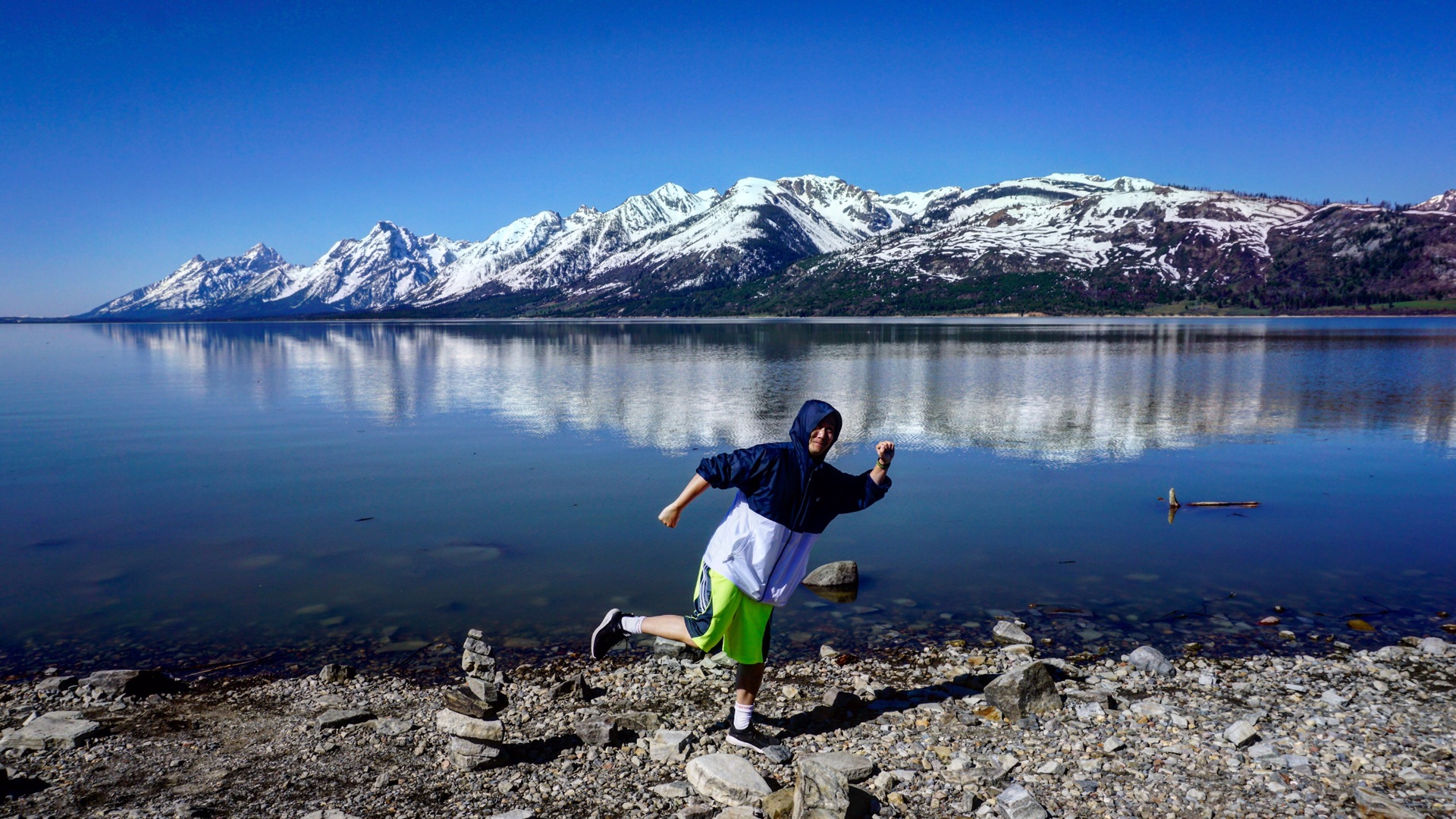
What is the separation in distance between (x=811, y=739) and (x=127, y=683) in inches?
319

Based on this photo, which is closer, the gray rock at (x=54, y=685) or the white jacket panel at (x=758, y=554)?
the white jacket panel at (x=758, y=554)

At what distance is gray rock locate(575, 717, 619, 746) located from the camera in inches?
323

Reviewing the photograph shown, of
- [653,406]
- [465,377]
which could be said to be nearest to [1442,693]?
[653,406]

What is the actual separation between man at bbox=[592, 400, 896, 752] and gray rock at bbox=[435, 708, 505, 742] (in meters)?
2.14

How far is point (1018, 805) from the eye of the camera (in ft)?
22.8

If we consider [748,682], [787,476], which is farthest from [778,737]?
[787,476]

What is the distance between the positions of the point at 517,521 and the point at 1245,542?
15.4 meters

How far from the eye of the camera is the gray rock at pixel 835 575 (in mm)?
13531

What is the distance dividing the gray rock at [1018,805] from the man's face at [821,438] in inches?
138

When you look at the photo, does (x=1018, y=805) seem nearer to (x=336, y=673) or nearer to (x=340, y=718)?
(x=340, y=718)

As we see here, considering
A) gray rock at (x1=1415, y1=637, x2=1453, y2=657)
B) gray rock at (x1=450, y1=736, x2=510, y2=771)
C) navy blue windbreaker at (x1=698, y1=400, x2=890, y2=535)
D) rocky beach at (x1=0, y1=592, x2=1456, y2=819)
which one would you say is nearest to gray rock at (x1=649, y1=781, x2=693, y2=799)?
rocky beach at (x1=0, y1=592, x2=1456, y2=819)

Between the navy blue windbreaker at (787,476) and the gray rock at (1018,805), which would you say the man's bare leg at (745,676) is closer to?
the navy blue windbreaker at (787,476)

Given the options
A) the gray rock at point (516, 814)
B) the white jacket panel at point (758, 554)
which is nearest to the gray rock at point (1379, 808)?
the white jacket panel at point (758, 554)

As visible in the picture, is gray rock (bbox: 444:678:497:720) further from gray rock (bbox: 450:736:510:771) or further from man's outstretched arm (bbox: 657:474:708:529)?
man's outstretched arm (bbox: 657:474:708:529)
